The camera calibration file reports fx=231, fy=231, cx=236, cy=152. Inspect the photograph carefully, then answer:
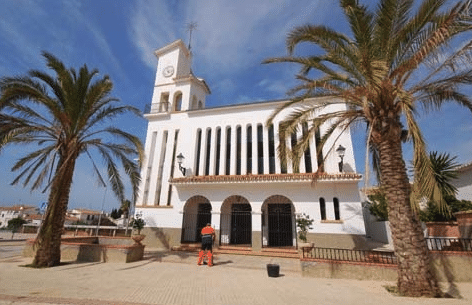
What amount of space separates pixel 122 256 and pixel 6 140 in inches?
244

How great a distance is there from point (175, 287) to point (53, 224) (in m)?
6.10

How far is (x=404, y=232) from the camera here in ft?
19.9

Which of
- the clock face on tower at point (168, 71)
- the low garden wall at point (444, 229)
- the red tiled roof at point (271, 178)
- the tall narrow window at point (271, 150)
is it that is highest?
the clock face on tower at point (168, 71)

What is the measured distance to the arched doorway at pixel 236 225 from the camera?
15.6m

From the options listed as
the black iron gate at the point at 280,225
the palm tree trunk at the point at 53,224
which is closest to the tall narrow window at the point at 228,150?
the black iron gate at the point at 280,225

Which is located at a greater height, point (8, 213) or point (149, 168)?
point (149, 168)

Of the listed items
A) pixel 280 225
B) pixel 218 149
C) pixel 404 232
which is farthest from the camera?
pixel 218 149

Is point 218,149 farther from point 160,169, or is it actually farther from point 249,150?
point 160,169

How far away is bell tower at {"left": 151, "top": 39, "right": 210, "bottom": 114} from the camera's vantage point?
760 inches

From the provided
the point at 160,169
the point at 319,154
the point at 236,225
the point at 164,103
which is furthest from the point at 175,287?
the point at 164,103

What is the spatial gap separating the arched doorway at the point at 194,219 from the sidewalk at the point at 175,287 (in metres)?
6.05

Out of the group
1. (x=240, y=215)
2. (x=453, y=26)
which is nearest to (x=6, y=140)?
(x=240, y=215)

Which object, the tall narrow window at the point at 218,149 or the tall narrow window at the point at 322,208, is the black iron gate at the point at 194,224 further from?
the tall narrow window at the point at 322,208

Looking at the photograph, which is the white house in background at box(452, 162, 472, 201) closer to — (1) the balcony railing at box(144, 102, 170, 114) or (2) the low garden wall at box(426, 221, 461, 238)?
(2) the low garden wall at box(426, 221, 461, 238)
